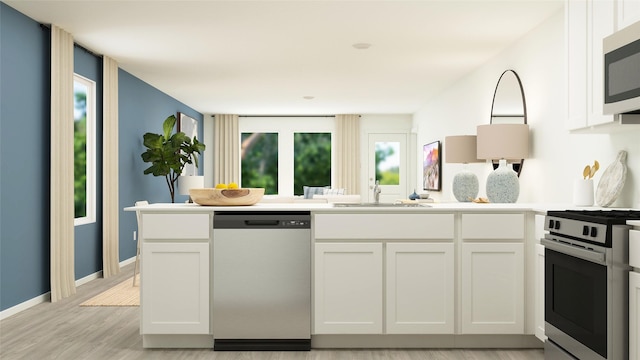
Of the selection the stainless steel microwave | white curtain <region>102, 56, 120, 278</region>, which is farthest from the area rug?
the stainless steel microwave

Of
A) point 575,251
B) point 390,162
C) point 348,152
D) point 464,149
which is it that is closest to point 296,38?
point 464,149

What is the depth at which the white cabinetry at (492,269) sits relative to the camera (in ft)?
11.1

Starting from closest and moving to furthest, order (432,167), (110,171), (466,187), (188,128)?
(466,187) → (110,171) → (432,167) → (188,128)

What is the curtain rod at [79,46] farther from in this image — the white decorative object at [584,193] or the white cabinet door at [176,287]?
the white decorative object at [584,193]

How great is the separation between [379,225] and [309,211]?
418 millimetres

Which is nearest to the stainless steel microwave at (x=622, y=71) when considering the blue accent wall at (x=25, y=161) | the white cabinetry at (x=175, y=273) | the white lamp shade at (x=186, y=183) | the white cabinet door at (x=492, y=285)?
the white cabinet door at (x=492, y=285)

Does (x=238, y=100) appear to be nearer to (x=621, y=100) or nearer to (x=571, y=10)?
(x=571, y=10)

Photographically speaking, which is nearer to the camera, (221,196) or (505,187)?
(221,196)

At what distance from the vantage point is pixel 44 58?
16.3 ft

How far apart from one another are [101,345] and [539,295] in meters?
2.63

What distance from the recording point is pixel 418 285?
3379 millimetres

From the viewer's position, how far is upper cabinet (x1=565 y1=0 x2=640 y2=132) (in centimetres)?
291

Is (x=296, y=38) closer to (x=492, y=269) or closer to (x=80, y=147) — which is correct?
(x=80, y=147)

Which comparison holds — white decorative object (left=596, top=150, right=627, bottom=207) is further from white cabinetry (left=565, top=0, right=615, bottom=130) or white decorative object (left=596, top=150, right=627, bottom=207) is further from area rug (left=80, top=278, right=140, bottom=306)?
area rug (left=80, top=278, right=140, bottom=306)
